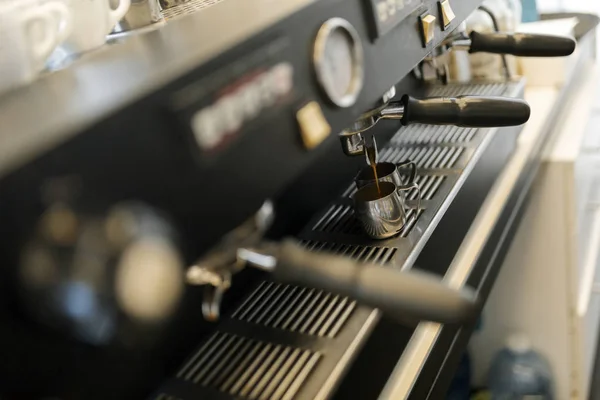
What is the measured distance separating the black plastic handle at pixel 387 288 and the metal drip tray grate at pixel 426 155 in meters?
0.51

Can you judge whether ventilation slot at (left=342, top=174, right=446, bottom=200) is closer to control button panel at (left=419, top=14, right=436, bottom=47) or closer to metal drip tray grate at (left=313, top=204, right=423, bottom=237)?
metal drip tray grate at (left=313, top=204, right=423, bottom=237)

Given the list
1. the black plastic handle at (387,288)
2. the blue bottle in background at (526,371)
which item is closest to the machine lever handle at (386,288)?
the black plastic handle at (387,288)

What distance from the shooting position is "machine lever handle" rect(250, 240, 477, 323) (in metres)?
0.37

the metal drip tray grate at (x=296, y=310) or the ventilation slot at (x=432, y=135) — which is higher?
the metal drip tray grate at (x=296, y=310)

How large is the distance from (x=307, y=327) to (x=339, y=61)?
0.90ft

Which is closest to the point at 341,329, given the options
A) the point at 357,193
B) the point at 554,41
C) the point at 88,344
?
the point at 357,193

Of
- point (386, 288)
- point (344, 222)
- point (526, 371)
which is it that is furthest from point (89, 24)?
point (526, 371)

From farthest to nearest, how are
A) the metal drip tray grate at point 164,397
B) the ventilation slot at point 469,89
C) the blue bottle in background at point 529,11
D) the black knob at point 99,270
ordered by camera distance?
the blue bottle in background at point 529,11, the ventilation slot at point 469,89, the metal drip tray grate at point 164,397, the black knob at point 99,270

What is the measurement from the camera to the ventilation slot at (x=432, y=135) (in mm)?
949

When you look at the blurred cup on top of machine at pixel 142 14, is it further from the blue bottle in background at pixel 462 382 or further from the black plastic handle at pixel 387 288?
the blue bottle in background at pixel 462 382

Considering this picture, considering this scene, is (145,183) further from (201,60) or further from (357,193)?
(357,193)

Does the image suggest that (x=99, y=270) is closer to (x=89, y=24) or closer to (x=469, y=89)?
(x=89, y=24)

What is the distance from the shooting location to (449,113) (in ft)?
2.19

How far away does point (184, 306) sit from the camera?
0.41 meters
